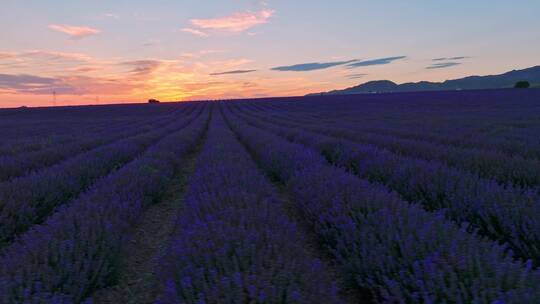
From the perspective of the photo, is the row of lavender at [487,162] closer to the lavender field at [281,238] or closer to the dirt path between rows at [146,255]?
the lavender field at [281,238]

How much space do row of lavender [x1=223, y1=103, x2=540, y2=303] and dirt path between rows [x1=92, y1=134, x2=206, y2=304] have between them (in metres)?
1.28

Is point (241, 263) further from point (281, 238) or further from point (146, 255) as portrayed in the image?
point (146, 255)

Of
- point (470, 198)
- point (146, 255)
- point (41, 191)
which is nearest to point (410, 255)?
point (470, 198)

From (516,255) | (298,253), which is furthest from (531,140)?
(298,253)

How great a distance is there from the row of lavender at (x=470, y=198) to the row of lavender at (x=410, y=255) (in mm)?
281

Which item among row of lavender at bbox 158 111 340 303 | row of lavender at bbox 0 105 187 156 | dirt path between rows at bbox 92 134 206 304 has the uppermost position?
row of lavender at bbox 0 105 187 156

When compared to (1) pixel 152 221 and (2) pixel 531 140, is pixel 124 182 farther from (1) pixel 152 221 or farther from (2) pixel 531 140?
(2) pixel 531 140

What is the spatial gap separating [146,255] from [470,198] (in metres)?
2.99

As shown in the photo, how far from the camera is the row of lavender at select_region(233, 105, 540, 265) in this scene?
2828mm

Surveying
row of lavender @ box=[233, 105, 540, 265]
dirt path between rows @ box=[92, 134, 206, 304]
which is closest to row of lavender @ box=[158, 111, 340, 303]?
dirt path between rows @ box=[92, 134, 206, 304]

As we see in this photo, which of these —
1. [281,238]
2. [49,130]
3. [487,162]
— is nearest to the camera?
[281,238]

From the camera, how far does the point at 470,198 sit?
11.4 ft

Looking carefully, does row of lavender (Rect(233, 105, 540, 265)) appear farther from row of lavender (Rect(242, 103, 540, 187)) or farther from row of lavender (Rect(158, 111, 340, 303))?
row of lavender (Rect(158, 111, 340, 303))

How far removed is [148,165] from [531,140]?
7.46 m
